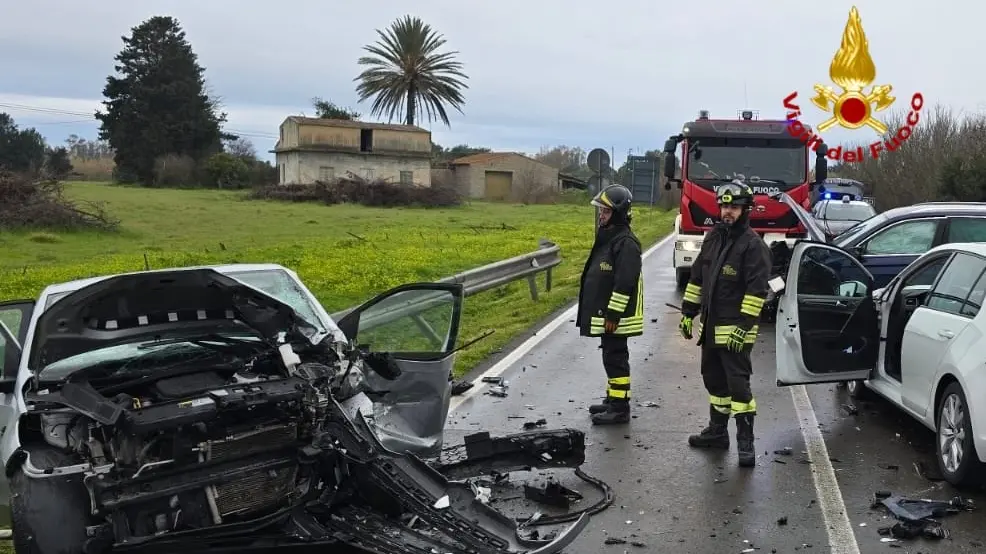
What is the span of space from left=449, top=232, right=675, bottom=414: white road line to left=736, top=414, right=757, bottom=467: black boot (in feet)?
7.99

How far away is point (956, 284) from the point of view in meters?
6.01

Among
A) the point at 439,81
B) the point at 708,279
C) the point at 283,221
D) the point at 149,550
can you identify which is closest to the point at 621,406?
the point at 708,279

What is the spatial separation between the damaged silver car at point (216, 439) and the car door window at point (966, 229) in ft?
26.3

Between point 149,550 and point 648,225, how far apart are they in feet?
109

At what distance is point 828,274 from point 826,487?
2.26 metres

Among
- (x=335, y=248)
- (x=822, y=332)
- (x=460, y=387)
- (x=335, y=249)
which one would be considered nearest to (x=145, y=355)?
(x=460, y=387)

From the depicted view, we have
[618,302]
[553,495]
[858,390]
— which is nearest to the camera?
[553,495]

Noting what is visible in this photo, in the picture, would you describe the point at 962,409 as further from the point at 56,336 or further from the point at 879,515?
the point at 56,336

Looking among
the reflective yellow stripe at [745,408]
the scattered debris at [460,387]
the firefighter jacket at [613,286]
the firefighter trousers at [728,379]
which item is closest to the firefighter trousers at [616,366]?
the firefighter jacket at [613,286]

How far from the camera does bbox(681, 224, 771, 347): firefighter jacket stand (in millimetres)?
6098

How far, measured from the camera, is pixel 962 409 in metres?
5.35

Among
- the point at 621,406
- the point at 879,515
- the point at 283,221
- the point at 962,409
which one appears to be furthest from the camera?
the point at 283,221

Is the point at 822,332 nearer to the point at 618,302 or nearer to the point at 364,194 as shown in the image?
the point at 618,302

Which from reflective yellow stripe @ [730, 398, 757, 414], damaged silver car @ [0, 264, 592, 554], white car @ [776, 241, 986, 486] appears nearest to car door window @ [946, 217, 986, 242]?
white car @ [776, 241, 986, 486]
